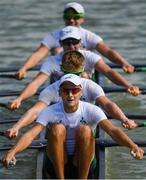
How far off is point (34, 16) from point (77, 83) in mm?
10909

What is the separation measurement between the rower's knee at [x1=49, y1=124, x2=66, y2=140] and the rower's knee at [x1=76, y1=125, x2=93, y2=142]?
0.19 m

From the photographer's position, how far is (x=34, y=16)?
20875 mm

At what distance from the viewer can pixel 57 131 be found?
10102 mm

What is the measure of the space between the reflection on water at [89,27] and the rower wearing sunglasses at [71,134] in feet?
9.72

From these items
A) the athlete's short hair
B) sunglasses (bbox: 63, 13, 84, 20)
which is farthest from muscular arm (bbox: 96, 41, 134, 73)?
the athlete's short hair

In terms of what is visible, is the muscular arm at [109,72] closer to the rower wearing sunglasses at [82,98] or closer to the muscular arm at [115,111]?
the rower wearing sunglasses at [82,98]

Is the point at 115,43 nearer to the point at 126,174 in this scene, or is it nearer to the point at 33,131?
the point at 126,174

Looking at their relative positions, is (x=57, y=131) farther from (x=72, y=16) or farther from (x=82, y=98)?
(x=72, y=16)

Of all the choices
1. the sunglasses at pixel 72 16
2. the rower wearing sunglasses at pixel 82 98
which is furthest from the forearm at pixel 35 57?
the rower wearing sunglasses at pixel 82 98

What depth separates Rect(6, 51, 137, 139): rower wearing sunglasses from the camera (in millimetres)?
10900

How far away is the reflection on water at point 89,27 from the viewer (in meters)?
15.9

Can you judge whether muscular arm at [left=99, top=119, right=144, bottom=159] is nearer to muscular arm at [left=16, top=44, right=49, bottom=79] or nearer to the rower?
the rower

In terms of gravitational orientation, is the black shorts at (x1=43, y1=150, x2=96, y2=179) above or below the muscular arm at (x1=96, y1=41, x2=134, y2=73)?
below

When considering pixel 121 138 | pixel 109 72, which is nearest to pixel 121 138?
pixel 121 138
